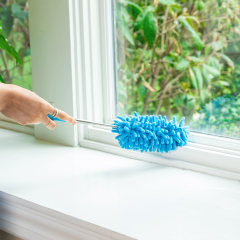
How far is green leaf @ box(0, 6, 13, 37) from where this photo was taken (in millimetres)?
1363

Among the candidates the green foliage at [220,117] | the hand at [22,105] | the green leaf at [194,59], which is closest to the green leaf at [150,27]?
the green leaf at [194,59]

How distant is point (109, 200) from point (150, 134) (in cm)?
19

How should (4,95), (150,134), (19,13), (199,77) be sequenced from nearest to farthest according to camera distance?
1. (4,95)
2. (150,134)
3. (199,77)
4. (19,13)

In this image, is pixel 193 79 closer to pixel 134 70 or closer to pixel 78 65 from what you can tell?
pixel 134 70

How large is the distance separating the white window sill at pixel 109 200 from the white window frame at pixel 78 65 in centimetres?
8

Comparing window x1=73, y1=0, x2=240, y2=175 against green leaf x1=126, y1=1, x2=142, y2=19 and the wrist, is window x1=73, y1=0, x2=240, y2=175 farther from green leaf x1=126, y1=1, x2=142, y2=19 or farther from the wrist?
the wrist

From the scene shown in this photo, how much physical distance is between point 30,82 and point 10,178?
417mm

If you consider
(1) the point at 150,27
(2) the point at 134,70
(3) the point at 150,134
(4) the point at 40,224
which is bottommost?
(4) the point at 40,224

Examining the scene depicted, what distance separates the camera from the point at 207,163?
101 centimetres

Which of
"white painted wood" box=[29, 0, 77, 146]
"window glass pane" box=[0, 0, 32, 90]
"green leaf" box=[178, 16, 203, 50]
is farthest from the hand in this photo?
"window glass pane" box=[0, 0, 32, 90]

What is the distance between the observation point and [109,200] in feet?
2.89

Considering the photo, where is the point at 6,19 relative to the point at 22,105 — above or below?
above

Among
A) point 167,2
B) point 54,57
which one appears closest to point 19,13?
point 54,57

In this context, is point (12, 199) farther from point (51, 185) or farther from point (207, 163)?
point (207, 163)
